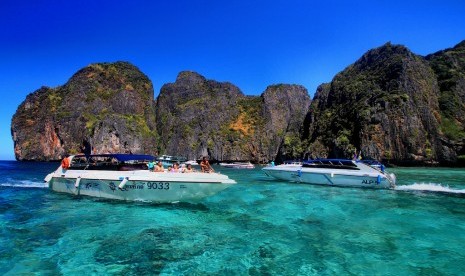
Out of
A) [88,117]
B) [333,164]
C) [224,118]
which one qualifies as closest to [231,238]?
[333,164]

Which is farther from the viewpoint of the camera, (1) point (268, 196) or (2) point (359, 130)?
(2) point (359, 130)

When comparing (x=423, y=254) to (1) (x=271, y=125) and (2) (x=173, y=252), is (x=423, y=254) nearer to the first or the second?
(2) (x=173, y=252)

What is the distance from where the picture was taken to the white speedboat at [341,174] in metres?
25.8

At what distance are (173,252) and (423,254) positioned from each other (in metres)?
7.08

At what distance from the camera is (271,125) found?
552ft

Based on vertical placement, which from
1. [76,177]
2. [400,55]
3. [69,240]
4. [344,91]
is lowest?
[69,240]

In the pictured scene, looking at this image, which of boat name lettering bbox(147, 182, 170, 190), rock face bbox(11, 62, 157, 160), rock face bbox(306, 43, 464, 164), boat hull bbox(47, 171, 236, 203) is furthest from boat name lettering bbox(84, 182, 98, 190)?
rock face bbox(11, 62, 157, 160)

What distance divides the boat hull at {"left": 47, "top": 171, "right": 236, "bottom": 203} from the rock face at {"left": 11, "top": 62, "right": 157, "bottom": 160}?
13319 cm

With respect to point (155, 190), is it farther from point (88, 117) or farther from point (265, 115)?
point (88, 117)

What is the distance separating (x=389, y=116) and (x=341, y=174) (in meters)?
73.6

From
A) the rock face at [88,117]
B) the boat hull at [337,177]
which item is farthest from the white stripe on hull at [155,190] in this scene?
the rock face at [88,117]

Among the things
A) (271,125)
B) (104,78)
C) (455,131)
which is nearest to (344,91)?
(455,131)

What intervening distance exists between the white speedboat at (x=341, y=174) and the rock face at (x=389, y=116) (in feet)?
215

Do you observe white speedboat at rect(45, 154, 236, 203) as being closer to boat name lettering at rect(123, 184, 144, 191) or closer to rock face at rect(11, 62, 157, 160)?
boat name lettering at rect(123, 184, 144, 191)
